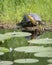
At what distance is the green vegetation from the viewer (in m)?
6.88

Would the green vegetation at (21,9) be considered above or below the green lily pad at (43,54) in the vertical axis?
above

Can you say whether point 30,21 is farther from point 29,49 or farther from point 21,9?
point 29,49

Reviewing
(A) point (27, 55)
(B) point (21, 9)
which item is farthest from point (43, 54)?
(B) point (21, 9)

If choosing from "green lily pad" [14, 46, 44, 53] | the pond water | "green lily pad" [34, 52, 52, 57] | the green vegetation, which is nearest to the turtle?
the green vegetation

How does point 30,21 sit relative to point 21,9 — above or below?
below

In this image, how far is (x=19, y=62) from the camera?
3340mm

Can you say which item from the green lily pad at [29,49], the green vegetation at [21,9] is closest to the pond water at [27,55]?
the green lily pad at [29,49]

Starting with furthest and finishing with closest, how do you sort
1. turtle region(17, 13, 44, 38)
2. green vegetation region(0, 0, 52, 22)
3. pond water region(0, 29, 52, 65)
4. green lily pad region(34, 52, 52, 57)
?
green vegetation region(0, 0, 52, 22) → turtle region(17, 13, 44, 38) → green lily pad region(34, 52, 52, 57) → pond water region(0, 29, 52, 65)

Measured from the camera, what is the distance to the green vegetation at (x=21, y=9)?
6880 mm

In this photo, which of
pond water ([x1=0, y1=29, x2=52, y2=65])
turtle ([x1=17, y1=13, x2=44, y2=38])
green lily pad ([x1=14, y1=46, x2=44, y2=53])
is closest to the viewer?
pond water ([x1=0, y1=29, x2=52, y2=65])

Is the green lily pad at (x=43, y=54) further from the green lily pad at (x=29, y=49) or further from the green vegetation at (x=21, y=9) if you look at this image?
the green vegetation at (x=21, y=9)

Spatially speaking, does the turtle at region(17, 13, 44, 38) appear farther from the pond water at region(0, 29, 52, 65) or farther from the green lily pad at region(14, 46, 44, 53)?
the green lily pad at region(14, 46, 44, 53)

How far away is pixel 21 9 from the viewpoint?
7.16 metres

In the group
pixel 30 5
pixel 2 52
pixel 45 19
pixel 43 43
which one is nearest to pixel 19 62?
pixel 2 52
